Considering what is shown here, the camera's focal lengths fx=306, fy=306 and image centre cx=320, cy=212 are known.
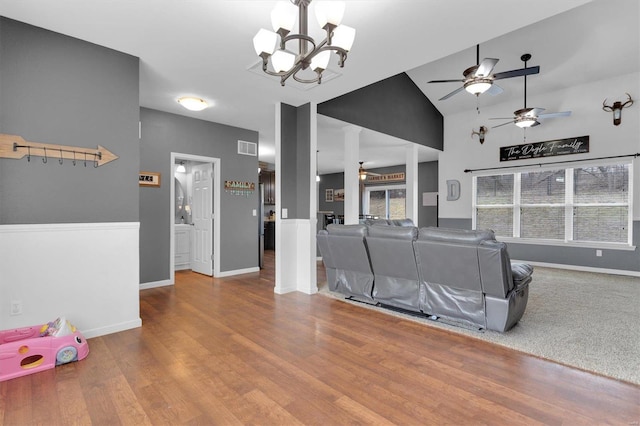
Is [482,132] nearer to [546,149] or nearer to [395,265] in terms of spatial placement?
[546,149]

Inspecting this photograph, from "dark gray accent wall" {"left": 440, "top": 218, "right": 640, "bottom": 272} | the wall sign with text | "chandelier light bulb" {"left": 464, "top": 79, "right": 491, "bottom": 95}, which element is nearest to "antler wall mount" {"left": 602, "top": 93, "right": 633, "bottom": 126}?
the wall sign with text

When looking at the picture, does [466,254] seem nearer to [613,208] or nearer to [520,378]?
[520,378]

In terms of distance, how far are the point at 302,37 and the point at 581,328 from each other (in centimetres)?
370

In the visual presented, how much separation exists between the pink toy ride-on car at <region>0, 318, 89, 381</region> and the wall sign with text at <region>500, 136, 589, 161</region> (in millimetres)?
8024

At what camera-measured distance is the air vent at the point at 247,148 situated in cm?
582

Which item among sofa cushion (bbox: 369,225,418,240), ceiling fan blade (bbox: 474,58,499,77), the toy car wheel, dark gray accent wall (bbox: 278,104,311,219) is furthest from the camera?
dark gray accent wall (bbox: 278,104,311,219)

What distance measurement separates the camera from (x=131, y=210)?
3145 mm

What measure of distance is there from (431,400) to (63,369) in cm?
263

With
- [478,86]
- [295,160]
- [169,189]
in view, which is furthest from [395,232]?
[169,189]

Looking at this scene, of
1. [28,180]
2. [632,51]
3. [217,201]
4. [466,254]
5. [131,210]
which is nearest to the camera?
[28,180]

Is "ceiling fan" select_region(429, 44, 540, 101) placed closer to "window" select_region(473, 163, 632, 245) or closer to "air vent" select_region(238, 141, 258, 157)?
"air vent" select_region(238, 141, 258, 157)

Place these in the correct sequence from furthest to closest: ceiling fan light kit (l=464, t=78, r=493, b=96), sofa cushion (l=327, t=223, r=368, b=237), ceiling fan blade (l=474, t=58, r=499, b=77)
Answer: ceiling fan light kit (l=464, t=78, r=493, b=96) < ceiling fan blade (l=474, t=58, r=499, b=77) < sofa cushion (l=327, t=223, r=368, b=237)

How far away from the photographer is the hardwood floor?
1751 millimetres

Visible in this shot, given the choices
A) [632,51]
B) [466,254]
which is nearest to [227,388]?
[466,254]
